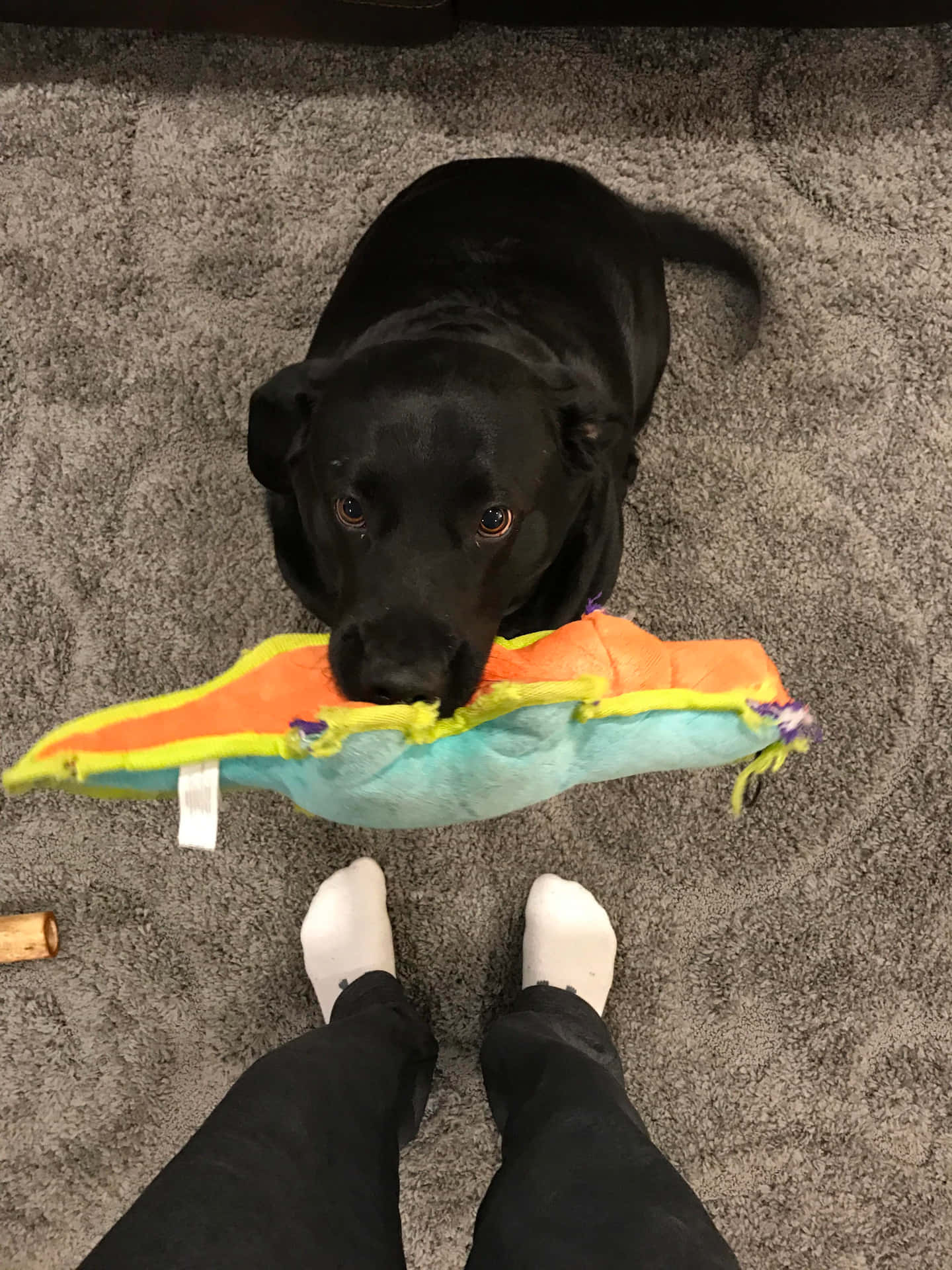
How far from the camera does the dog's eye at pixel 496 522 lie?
1.09 m

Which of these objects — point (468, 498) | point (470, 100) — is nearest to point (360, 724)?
point (468, 498)

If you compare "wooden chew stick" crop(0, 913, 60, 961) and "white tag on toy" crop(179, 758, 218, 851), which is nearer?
"white tag on toy" crop(179, 758, 218, 851)

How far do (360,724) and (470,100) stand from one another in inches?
62.1

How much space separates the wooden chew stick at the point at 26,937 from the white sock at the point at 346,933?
0.46 m

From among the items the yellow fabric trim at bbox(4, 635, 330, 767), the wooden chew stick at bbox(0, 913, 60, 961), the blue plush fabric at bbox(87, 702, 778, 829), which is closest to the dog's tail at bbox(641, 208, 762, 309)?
the blue plush fabric at bbox(87, 702, 778, 829)

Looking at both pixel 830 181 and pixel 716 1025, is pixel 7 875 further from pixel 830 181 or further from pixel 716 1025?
pixel 830 181

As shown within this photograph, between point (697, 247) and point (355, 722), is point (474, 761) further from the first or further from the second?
point (697, 247)

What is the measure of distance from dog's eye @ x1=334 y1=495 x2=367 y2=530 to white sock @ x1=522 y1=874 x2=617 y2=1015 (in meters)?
0.86

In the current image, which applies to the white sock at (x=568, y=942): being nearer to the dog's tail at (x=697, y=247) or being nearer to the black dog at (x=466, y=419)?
the black dog at (x=466, y=419)

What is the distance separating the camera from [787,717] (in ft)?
2.98

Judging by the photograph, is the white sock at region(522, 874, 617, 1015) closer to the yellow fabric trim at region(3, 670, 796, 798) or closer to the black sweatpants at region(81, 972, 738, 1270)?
the black sweatpants at region(81, 972, 738, 1270)

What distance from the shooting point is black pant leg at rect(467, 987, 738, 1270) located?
82 centimetres

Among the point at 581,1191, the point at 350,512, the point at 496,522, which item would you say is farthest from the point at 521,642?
the point at 581,1191

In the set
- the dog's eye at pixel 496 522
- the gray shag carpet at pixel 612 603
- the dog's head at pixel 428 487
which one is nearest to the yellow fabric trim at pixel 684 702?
the dog's head at pixel 428 487
